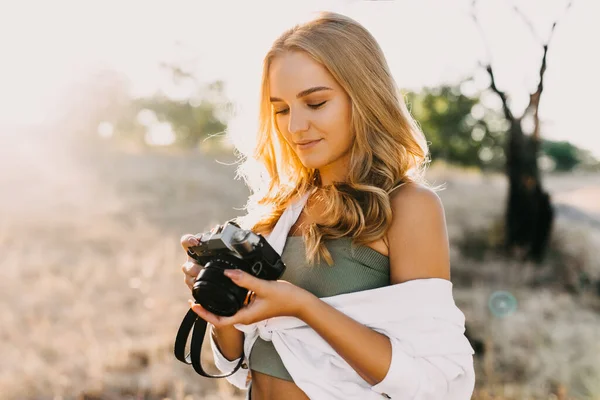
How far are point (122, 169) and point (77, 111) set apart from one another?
221 inches

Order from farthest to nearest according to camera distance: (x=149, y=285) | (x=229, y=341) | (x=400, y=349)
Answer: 1. (x=149, y=285)
2. (x=229, y=341)
3. (x=400, y=349)

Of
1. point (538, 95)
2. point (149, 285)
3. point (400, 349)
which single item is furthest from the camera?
point (538, 95)

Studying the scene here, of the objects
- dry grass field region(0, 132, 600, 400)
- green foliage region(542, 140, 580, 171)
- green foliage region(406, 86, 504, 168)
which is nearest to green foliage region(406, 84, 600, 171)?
green foliage region(406, 86, 504, 168)

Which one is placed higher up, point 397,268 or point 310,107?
point 310,107

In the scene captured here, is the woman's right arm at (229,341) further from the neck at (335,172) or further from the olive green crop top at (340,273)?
the neck at (335,172)

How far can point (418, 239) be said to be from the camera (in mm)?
1623

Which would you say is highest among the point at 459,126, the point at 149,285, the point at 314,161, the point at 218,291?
the point at 314,161

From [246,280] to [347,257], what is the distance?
356 mm

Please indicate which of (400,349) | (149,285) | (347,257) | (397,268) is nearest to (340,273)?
(347,257)

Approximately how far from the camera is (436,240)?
1.63 meters

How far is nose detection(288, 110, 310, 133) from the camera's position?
1.78 meters

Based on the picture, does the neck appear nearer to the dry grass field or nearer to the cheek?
the cheek

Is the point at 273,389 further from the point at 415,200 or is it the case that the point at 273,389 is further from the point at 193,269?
the point at 415,200

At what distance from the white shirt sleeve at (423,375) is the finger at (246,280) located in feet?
1.22
